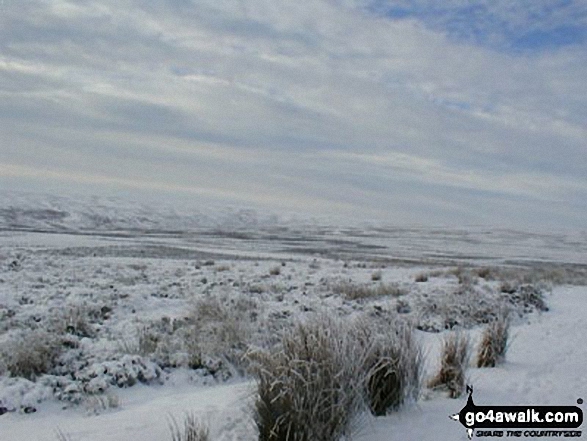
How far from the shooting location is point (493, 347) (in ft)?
26.1

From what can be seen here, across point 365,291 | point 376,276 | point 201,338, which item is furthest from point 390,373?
point 376,276

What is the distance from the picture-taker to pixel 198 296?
14680 millimetres

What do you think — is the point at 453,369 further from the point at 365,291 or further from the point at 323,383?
the point at 365,291

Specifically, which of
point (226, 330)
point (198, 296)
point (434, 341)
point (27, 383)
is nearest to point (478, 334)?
point (434, 341)

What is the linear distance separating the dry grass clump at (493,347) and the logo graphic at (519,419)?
234 centimetres

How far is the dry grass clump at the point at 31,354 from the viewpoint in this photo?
25.2ft

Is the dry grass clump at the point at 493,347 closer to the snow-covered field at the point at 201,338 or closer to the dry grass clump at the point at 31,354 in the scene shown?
A: the snow-covered field at the point at 201,338

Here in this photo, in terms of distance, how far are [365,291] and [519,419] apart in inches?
442

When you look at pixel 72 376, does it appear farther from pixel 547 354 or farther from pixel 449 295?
pixel 449 295

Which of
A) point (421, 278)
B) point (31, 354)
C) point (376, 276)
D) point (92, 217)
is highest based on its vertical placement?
point (421, 278)

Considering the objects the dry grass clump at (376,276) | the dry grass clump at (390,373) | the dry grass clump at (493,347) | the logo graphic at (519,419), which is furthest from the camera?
the dry grass clump at (376,276)

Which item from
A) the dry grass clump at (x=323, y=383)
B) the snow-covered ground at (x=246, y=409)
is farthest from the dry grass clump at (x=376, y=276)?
the dry grass clump at (x=323, y=383)

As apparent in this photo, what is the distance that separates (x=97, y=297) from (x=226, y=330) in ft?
15.2

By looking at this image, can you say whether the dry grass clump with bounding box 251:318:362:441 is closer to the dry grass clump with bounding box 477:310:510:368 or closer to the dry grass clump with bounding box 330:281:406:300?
the dry grass clump with bounding box 477:310:510:368
